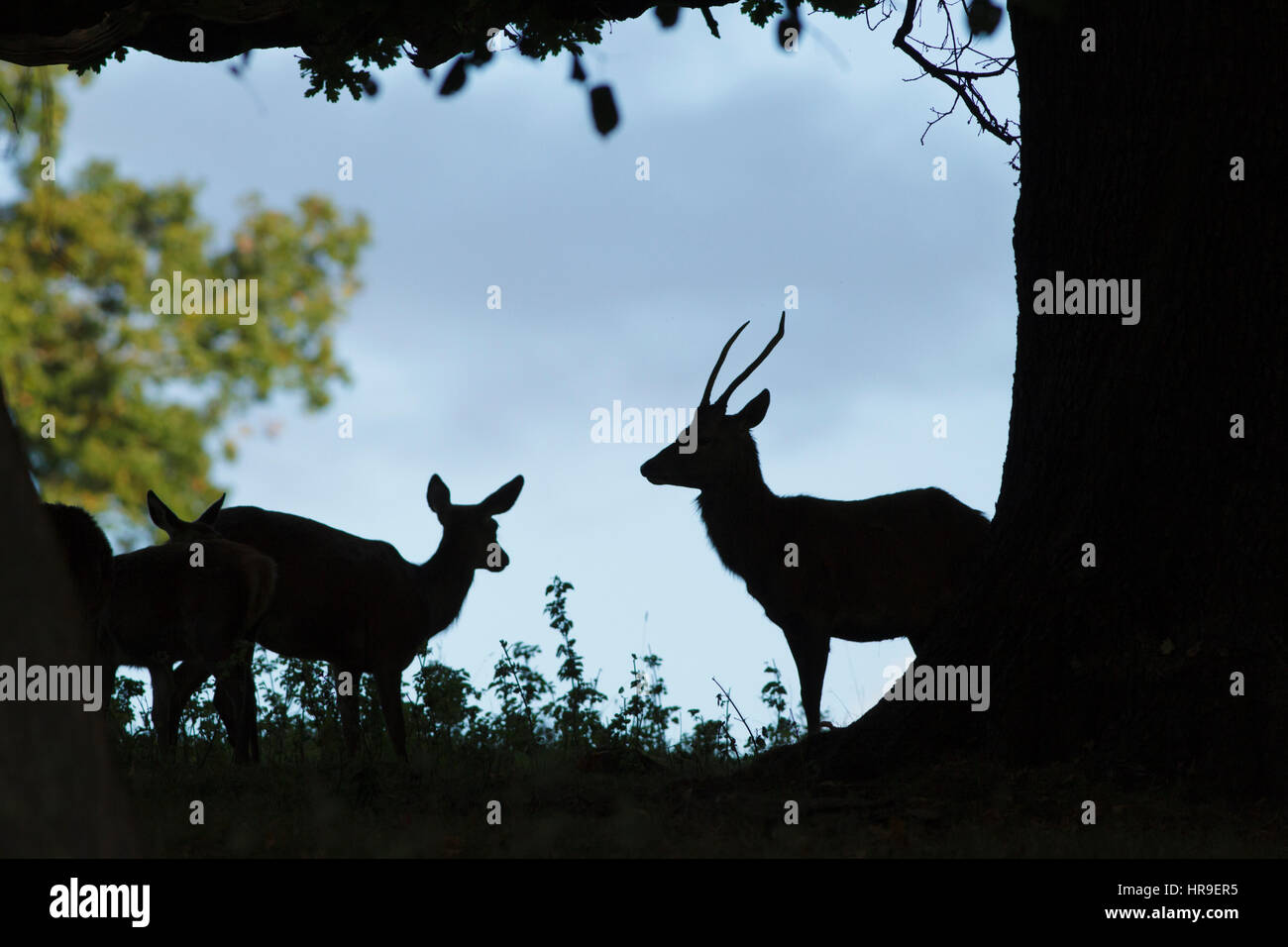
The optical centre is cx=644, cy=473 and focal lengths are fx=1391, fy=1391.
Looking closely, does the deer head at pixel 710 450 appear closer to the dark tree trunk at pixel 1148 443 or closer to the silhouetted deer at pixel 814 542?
the silhouetted deer at pixel 814 542

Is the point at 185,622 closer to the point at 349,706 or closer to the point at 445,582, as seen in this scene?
the point at 349,706

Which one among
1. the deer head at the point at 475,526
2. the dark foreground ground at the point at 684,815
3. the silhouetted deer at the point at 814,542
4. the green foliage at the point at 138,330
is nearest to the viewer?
the dark foreground ground at the point at 684,815

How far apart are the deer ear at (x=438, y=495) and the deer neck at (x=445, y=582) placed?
0.41 m

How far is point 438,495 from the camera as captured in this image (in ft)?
37.5

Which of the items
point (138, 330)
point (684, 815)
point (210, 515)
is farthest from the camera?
point (138, 330)

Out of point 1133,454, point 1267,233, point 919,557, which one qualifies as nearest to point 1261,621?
point 1133,454

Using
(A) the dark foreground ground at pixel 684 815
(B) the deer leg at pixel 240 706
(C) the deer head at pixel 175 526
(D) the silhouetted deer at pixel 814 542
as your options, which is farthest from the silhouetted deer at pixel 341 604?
(A) the dark foreground ground at pixel 684 815

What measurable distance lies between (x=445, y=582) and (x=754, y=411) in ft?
9.09

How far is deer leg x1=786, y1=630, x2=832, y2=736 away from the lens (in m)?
9.60

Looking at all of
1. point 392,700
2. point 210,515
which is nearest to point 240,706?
point 392,700

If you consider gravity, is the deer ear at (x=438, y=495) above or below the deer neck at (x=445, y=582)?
above

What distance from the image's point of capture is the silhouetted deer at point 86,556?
25.3ft
